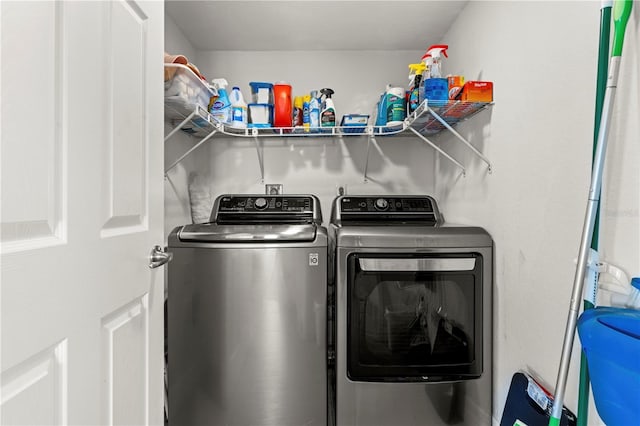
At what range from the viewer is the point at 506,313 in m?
1.46

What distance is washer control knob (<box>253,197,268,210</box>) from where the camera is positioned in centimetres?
206

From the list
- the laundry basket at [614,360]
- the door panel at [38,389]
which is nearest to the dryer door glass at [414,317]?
the laundry basket at [614,360]

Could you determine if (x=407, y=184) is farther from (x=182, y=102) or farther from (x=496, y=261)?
(x=182, y=102)

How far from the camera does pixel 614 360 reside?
75cm

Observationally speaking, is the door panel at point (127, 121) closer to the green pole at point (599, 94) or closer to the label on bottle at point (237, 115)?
the label on bottle at point (237, 115)

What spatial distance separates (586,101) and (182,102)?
4.81 feet

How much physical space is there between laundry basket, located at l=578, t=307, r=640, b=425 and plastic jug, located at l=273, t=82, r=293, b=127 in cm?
176

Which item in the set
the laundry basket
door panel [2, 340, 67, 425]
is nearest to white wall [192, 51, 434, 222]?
the laundry basket

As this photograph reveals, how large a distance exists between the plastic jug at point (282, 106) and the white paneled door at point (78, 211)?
1.13m

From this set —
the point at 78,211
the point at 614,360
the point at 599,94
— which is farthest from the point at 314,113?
the point at 614,360

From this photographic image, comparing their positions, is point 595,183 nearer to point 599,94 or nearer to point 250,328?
point 599,94

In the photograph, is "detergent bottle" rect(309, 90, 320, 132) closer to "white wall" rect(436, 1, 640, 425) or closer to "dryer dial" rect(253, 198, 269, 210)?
"dryer dial" rect(253, 198, 269, 210)

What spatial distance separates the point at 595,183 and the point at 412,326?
0.96 m

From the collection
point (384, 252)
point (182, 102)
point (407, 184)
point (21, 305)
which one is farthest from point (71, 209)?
point (407, 184)
